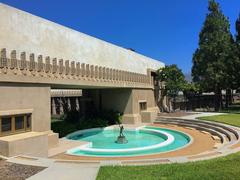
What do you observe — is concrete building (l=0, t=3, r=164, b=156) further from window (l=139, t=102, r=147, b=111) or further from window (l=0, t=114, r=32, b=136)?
window (l=139, t=102, r=147, b=111)

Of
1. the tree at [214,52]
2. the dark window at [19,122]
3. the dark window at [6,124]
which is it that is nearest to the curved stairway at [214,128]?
the dark window at [19,122]

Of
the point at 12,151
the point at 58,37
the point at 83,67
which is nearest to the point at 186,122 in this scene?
the point at 83,67

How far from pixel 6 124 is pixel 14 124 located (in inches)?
16.5

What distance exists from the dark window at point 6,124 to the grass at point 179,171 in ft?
19.2

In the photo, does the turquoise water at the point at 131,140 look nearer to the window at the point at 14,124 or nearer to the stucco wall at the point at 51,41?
the window at the point at 14,124

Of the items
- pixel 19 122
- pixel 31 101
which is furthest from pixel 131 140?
pixel 19 122

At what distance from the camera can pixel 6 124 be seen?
11461mm

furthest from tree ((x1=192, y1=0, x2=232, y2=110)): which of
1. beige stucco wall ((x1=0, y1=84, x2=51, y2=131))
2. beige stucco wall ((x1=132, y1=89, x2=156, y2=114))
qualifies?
beige stucco wall ((x1=0, y1=84, x2=51, y2=131))

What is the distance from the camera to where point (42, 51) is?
53.9 feet

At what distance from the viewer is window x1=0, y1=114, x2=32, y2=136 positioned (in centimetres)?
1130

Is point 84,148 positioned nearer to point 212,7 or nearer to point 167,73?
point 167,73

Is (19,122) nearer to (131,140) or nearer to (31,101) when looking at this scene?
(31,101)

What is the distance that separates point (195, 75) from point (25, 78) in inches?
1323

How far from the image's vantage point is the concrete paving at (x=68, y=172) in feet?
22.9
